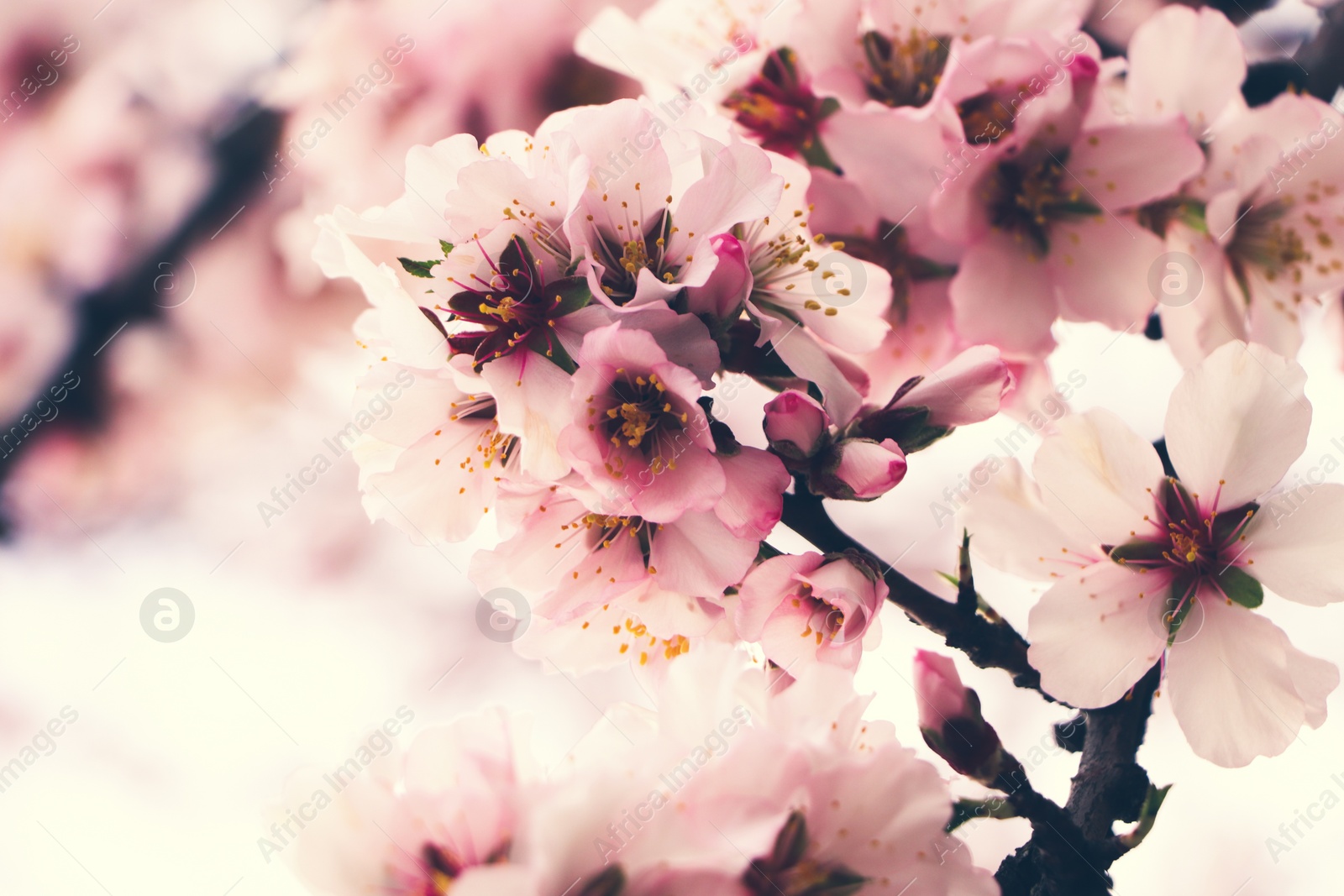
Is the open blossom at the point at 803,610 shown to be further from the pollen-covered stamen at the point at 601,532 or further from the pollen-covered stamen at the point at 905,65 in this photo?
the pollen-covered stamen at the point at 905,65

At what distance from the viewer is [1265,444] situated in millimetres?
593

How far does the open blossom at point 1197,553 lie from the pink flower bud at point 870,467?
15cm

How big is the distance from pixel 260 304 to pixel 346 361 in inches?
6.9

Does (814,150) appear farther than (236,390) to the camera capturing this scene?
No

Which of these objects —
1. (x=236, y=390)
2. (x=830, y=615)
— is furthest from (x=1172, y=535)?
(x=236, y=390)

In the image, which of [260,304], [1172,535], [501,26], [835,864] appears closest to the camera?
[835,864]

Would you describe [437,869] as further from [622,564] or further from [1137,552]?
[1137,552]

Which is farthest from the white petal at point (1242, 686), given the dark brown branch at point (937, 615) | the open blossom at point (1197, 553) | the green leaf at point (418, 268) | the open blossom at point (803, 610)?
the green leaf at point (418, 268)

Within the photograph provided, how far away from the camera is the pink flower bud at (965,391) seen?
57cm

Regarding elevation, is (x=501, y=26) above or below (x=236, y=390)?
above

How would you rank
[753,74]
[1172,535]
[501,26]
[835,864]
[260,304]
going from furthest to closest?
[260,304] < [501,26] < [753,74] < [1172,535] < [835,864]

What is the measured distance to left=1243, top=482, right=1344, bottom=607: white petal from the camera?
1.87ft

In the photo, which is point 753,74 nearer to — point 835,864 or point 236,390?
point 835,864

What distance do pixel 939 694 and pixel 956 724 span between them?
0.08ft
